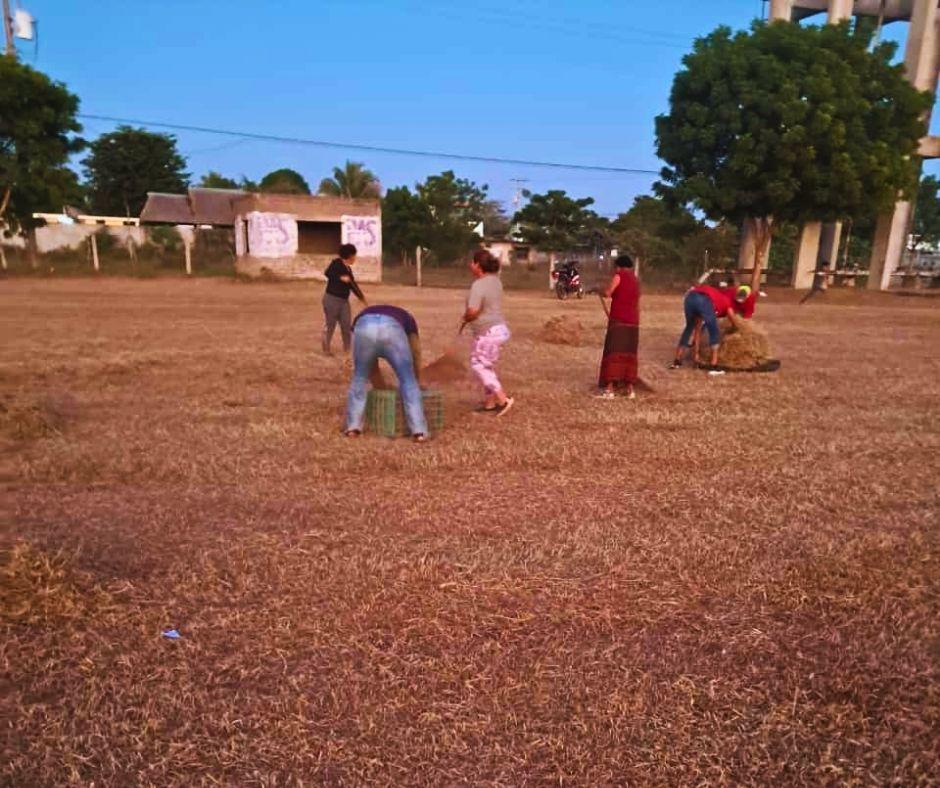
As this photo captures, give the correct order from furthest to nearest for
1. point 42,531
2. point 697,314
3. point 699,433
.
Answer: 1. point 697,314
2. point 699,433
3. point 42,531

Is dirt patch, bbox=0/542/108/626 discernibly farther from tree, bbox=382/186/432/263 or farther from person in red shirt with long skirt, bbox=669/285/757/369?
tree, bbox=382/186/432/263

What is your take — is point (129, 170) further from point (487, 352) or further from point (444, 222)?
point (487, 352)

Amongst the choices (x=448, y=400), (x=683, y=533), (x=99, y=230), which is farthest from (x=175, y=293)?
(x=683, y=533)

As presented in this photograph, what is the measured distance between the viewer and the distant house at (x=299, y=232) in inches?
983

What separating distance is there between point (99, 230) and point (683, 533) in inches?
1180

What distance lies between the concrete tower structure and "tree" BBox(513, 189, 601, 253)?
49.0 feet

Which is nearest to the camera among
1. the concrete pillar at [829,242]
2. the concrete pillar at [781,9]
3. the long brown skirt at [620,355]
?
the long brown skirt at [620,355]

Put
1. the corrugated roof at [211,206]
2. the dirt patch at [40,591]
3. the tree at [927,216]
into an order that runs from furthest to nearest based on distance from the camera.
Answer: the tree at [927,216]
the corrugated roof at [211,206]
the dirt patch at [40,591]

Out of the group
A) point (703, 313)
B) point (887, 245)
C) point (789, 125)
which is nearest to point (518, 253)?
point (887, 245)

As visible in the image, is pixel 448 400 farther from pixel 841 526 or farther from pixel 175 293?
pixel 175 293

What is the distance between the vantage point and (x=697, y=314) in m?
8.73

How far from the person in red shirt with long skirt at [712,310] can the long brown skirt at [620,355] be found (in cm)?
183

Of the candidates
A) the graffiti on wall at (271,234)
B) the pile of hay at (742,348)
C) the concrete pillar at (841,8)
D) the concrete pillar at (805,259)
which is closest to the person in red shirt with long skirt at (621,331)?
the pile of hay at (742,348)

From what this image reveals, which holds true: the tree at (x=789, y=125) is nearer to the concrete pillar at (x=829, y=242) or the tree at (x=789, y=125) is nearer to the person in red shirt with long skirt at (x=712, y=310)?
the concrete pillar at (x=829, y=242)
